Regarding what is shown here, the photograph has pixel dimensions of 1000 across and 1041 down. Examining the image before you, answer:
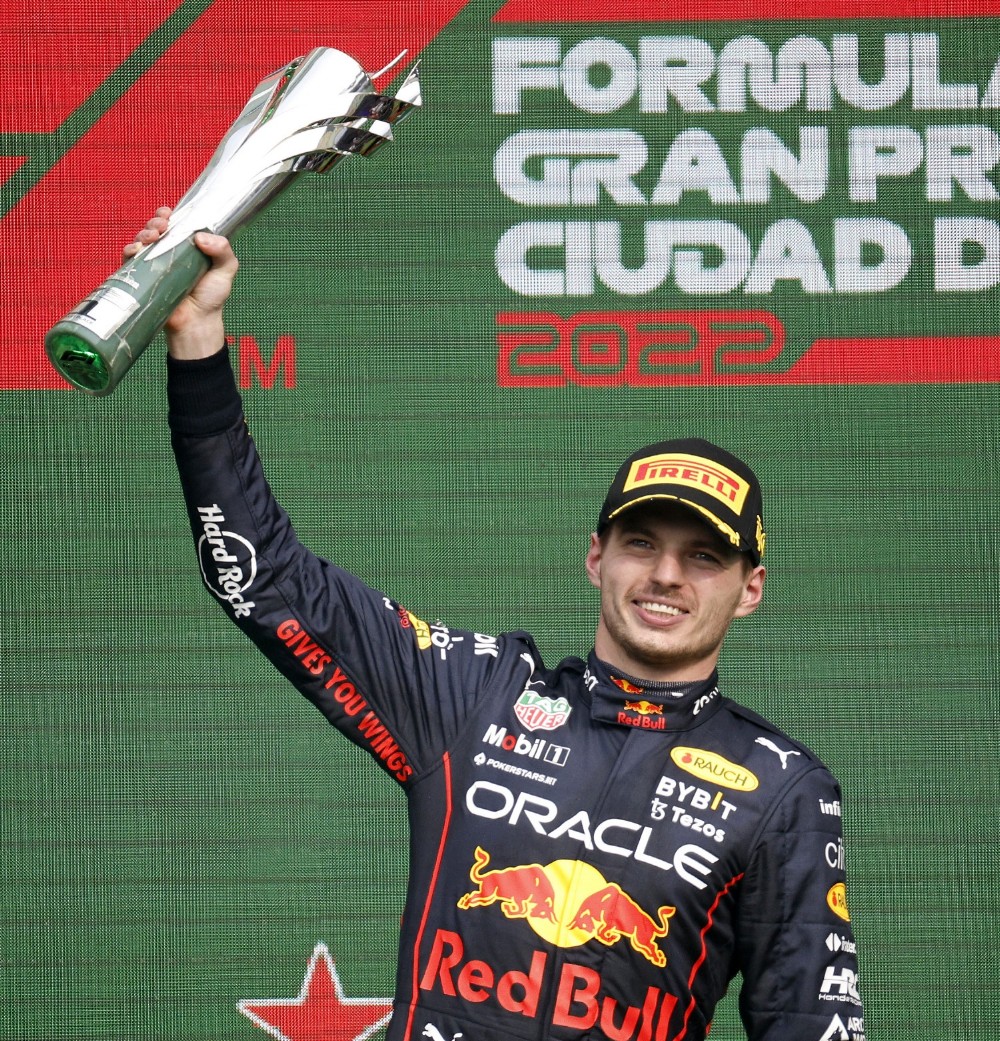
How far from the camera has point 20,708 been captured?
2.50 metres

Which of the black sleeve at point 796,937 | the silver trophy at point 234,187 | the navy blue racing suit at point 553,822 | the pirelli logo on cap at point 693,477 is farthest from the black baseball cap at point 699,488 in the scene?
the silver trophy at point 234,187

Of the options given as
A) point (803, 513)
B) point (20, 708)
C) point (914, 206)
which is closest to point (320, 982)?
point (20, 708)

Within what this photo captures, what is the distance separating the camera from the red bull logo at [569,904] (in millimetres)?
1643

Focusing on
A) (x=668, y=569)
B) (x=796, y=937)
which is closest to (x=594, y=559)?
(x=668, y=569)

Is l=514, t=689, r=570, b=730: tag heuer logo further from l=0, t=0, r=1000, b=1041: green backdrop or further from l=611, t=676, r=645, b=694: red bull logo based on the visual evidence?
l=0, t=0, r=1000, b=1041: green backdrop

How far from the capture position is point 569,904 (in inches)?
65.3

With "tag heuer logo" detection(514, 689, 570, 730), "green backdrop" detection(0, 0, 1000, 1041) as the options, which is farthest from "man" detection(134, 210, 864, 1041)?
"green backdrop" detection(0, 0, 1000, 1041)

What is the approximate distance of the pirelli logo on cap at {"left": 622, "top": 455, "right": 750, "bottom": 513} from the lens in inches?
68.8

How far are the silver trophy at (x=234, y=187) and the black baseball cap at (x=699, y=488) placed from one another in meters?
0.45

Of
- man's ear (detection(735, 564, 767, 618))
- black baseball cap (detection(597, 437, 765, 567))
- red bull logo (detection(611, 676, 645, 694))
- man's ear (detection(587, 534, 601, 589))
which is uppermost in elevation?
black baseball cap (detection(597, 437, 765, 567))

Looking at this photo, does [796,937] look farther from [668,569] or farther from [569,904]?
[668,569]

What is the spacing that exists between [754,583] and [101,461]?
1.17 m

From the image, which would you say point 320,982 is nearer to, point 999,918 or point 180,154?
point 999,918

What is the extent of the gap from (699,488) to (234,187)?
571mm
